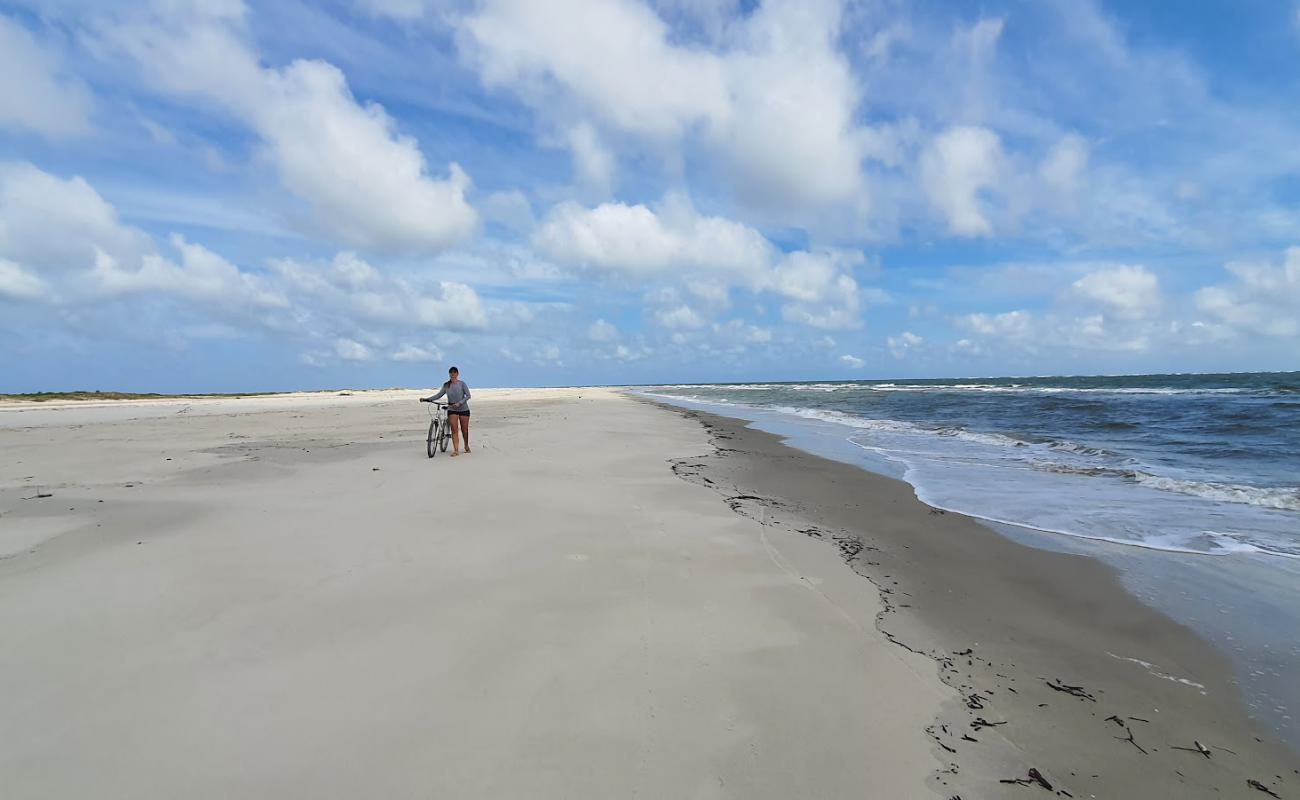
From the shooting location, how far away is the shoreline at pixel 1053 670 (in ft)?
9.32

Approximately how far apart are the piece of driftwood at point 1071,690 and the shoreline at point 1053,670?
0.01 meters

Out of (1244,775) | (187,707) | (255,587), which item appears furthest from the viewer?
(255,587)

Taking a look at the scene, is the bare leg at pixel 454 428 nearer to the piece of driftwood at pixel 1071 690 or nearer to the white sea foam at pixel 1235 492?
the piece of driftwood at pixel 1071 690

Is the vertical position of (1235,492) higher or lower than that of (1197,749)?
higher

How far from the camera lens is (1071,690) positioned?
3.55 metres

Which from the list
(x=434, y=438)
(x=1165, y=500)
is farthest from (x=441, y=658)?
(x=1165, y=500)

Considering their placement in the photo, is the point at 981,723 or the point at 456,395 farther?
the point at 456,395

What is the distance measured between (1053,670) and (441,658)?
402 cm

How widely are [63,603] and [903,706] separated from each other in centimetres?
602

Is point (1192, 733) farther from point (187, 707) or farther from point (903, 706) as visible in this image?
point (187, 707)

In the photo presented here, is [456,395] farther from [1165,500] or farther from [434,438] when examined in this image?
[1165,500]

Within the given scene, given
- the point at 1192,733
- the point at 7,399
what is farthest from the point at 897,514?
the point at 7,399

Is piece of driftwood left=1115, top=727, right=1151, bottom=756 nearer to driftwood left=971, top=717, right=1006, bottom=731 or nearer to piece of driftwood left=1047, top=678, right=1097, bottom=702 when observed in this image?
piece of driftwood left=1047, top=678, right=1097, bottom=702

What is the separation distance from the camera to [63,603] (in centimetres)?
435
